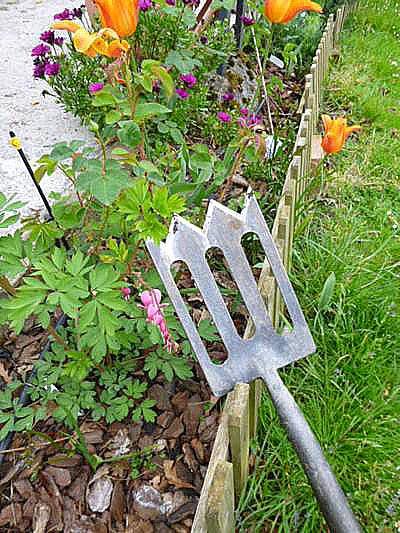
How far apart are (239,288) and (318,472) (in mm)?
435

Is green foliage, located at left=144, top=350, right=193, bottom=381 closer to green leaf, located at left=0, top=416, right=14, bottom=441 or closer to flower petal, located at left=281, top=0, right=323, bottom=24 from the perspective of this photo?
green leaf, located at left=0, top=416, right=14, bottom=441

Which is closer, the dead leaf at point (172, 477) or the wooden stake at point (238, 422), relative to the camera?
the wooden stake at point (238, 422)

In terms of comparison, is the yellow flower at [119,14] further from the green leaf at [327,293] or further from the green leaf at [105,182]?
the green leaf at [327,293]

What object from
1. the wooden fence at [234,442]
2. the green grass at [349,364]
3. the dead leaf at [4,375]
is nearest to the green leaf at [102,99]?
the wooden fence at [234,442]

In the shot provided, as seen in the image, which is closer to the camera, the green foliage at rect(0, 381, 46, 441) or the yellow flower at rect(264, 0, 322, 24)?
the green foliage at rect(0, 381, 46, 441)

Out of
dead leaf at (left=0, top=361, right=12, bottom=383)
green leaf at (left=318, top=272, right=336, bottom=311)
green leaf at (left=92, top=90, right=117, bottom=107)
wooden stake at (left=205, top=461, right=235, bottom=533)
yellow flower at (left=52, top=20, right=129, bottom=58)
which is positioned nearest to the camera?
wooden stake at (left=205, top=461, right=235, bottom=533)

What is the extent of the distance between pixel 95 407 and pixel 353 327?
3.27 ft

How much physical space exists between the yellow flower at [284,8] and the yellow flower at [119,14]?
57cm

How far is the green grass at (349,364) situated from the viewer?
1.42m

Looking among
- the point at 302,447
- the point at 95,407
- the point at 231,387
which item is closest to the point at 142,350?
the point at 95,407

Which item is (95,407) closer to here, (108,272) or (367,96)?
(108,272)

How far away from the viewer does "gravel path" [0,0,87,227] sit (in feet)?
7.45

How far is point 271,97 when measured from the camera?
3311mm

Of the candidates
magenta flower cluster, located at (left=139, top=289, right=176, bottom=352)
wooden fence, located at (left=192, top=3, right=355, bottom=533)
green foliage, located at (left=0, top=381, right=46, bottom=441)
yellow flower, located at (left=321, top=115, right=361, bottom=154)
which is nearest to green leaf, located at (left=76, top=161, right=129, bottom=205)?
magenta flower cluster, located at (left=139, top=289, right=176, bottom=352)
